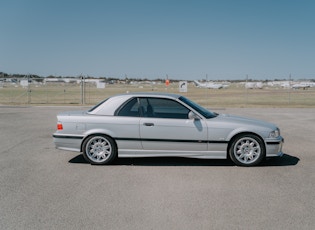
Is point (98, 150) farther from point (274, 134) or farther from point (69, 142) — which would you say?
Result: point (274, 134)

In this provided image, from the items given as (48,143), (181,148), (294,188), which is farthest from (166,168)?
(48,143)

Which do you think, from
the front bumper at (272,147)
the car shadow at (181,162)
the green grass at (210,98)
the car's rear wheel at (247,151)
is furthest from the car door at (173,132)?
the green grass at (210,98)

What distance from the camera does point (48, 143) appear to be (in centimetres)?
860

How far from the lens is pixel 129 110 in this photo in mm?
6449

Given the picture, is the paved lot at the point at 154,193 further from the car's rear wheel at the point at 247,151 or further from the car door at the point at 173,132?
the car door at the point at 173,132

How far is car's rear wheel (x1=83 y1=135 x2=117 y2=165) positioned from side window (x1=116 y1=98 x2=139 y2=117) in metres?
0.56

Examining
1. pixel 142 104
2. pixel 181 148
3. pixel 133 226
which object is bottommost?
pixel 133 226

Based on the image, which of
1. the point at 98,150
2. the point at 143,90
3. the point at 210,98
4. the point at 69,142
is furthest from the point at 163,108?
the point at 143,90

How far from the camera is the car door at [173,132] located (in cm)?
→ 620

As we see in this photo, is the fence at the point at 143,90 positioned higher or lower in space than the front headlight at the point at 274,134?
higher

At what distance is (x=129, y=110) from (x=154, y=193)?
2.21 m

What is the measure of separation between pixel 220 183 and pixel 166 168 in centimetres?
126

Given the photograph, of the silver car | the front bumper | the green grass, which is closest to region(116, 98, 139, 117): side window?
the silver car

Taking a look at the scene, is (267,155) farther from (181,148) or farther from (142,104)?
(142,104)
